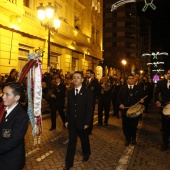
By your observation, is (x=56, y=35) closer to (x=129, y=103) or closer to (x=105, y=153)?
(x=129, y=103)

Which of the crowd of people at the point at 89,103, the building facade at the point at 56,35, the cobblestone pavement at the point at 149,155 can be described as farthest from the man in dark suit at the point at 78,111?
the building facade at the point at 56,35

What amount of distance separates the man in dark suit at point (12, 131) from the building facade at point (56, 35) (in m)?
11.5

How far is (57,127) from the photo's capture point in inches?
413

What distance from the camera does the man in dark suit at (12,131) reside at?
3234 millimetres

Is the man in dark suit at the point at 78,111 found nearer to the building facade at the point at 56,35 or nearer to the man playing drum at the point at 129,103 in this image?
the man playing drum at the point at 129,103

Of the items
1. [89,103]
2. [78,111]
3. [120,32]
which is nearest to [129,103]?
[89,103]

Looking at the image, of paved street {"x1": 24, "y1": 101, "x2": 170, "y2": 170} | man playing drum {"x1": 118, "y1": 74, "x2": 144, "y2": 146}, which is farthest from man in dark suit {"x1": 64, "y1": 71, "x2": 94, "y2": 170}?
man playing drum {"x1": 118, "y1": 74, "x2": 144, "y2": 146}

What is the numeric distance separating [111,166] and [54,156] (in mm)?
1450

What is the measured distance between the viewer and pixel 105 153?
276 inches

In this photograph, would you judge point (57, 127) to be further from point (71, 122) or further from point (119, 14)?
point (119, 14)

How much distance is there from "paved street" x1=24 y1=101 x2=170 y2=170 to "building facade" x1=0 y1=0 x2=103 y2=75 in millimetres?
7491

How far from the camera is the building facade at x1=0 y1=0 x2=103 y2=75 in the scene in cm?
1530

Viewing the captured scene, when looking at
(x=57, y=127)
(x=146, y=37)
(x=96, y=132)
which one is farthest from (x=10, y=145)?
(x=146, y=37)

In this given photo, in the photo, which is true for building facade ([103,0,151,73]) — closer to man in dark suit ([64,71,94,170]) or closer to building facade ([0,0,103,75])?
building facade ([0,0,103,75])
